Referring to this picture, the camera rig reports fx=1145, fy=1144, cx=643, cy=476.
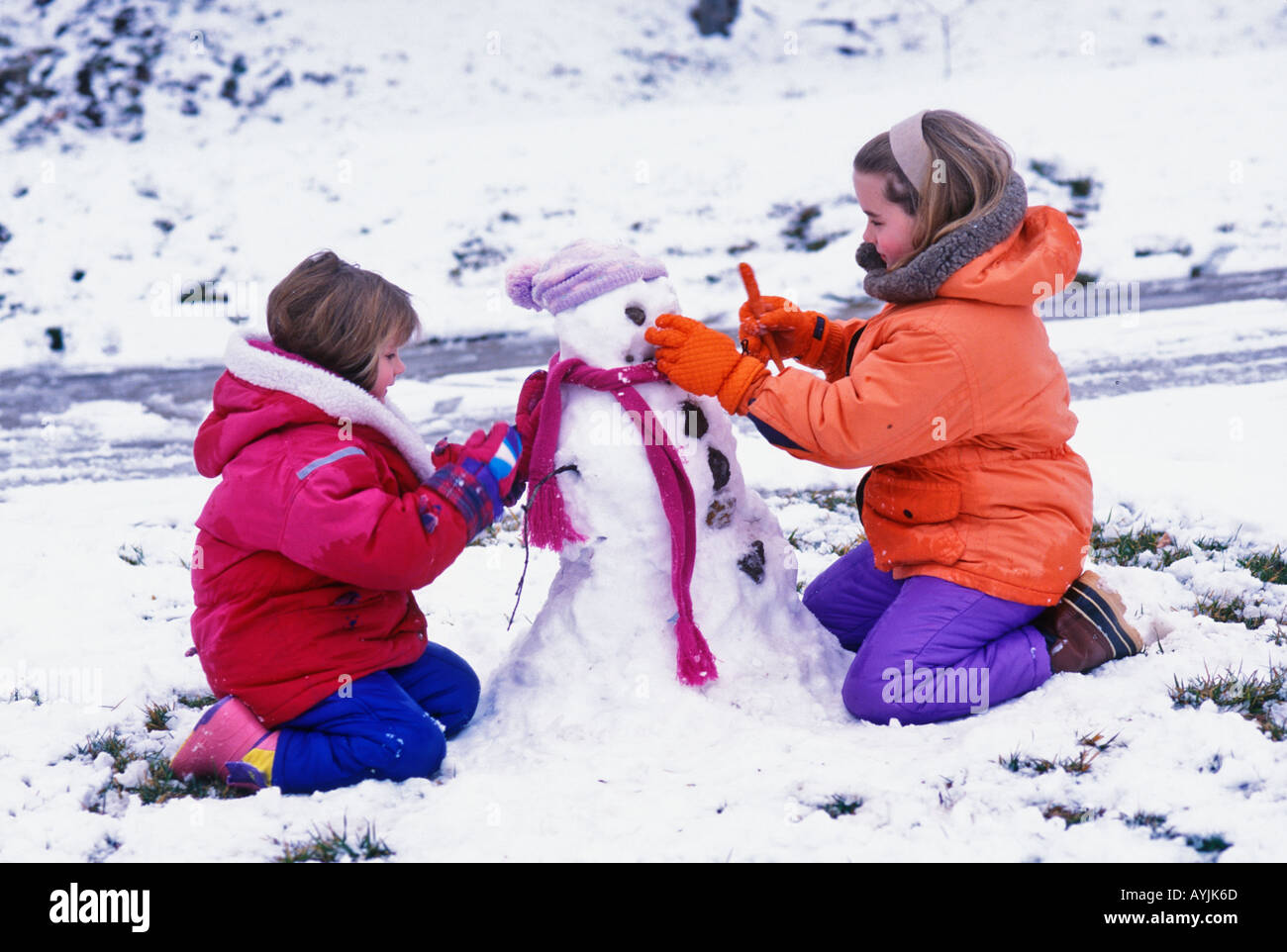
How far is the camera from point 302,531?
2.49 m

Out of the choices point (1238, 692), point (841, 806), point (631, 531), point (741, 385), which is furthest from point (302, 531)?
point (1238, 692)

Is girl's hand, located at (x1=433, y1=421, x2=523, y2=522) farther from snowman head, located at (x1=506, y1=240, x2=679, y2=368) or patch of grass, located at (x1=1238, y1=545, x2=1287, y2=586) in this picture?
patch of grass, located at (x1=1238, y1=545, x2=1287, y2=586)

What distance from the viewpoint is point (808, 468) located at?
5039mm

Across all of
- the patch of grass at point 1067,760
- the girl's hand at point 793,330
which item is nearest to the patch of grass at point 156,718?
the girl's hand at point 793,330

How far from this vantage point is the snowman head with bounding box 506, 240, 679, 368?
9.10ft

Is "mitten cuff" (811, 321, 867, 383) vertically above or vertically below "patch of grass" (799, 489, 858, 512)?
above

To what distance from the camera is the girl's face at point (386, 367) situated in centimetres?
277

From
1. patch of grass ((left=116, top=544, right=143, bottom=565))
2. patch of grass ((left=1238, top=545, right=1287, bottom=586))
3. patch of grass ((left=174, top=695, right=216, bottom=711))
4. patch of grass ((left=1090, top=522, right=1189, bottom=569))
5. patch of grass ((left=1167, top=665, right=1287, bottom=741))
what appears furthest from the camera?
patch of grass ((left=116, top=544, right=143, bottom=565))

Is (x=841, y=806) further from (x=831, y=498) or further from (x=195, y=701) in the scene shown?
(x=831, y=498)

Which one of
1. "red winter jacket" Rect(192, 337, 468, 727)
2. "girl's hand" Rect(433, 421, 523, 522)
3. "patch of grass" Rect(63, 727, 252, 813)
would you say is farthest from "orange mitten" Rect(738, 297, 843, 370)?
"patch of grass" Rect(63, 727, 252, 813)

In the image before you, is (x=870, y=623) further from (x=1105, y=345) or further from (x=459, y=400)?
(x=1105, y=345)

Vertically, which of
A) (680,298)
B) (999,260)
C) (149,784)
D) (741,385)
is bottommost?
(680,298)

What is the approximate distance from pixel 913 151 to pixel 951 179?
117mm

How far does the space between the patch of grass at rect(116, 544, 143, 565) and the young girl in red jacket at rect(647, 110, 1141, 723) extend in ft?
8.35
